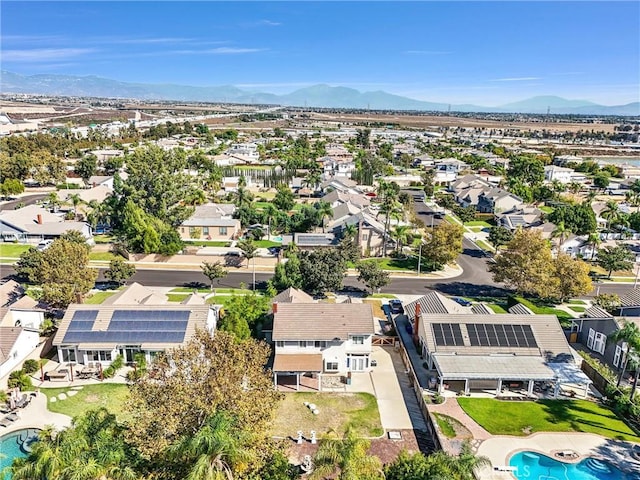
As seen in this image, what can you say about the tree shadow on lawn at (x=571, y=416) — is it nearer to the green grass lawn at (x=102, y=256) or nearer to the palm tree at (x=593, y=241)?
the palm tree at (x=593, y=241)

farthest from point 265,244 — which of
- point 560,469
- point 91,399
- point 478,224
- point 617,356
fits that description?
point 560,469

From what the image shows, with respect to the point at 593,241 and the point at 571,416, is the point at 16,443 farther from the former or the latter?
the point at 593,241

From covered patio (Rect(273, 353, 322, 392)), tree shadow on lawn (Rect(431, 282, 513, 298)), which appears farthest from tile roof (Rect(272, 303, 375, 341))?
tree shadow on lawn (Rect(431, 282, 513, 298))

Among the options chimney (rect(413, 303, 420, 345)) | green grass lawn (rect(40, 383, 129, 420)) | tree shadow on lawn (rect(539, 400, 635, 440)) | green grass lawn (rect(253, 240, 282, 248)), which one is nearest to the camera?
tree shadow on lawn (rect(539, 400, 635, 440))

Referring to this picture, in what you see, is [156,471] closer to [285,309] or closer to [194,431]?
[194,431]

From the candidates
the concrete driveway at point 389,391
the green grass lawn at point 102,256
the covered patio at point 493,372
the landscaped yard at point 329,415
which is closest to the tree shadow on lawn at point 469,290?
the concrete driveway at point 389,391

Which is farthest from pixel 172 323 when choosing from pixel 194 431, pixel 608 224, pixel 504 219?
pixel 608 224

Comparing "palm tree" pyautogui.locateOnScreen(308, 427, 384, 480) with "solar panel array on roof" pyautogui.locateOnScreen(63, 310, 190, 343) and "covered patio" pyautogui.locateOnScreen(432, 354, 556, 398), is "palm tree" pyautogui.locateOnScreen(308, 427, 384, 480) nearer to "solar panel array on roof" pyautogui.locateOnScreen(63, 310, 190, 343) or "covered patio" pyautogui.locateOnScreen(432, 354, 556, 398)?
"covered patio" pyautogui.locateOnScreen(432, 354, 556, 398)
